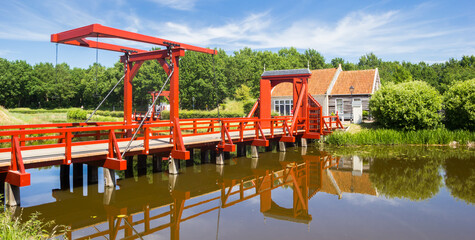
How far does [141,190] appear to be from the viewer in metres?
11.0

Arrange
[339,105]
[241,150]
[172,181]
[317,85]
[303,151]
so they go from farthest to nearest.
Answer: [317,85]
[339,105]
[303,151]
[241,150]
[172,181]

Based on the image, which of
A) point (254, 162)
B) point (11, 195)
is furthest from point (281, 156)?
point (11, 195)

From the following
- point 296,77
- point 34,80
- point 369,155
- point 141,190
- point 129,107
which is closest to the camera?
point 141,190

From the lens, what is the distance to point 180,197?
1023cm

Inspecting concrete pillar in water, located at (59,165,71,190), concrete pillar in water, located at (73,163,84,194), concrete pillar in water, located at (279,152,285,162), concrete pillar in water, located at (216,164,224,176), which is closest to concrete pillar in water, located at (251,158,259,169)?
concrete pillar in water, located at (279,152,285,162)

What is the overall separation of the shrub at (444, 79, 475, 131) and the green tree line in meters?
23.2

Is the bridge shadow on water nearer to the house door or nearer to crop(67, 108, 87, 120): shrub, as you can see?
the house door

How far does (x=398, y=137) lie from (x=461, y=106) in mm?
4287

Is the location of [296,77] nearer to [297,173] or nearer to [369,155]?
[369,155]

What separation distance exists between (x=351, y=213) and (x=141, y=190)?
6.10m

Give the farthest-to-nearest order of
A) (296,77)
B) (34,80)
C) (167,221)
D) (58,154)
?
(34,80), (296,77), (58,154), (167,221)

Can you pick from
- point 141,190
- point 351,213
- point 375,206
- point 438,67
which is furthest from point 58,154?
point 438,67

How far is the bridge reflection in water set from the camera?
8039 mm

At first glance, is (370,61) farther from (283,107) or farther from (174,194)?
(174,194)
